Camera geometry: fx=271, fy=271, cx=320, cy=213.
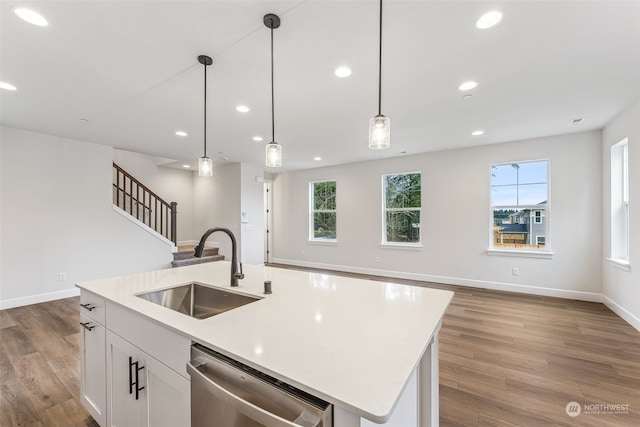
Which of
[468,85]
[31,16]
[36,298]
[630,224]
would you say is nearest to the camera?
[31,16]

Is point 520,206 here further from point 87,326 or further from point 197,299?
point 87,326

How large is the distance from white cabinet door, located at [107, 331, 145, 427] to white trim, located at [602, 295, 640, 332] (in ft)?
15.7

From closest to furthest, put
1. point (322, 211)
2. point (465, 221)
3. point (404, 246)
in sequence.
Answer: point (465, 221) < point (404, 246) < point (322, 211)

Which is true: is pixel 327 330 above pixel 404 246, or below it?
above

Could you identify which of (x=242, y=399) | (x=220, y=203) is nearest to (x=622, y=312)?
(x=242, y=399)

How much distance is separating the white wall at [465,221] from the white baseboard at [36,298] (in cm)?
443

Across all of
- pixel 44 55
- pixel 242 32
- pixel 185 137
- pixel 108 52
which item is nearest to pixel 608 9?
pixel 242 32

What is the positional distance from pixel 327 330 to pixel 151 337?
0.80 meters

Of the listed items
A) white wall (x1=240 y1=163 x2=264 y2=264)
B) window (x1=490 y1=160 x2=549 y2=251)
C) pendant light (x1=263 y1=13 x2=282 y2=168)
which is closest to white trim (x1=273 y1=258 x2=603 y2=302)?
window (x1=490 y1=160 x2=549 y2=251)

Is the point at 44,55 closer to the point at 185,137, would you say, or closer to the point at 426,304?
the point at 185,137

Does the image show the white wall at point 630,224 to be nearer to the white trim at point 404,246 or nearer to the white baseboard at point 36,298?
the white trim at point 404,246

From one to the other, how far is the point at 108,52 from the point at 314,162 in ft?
14.4

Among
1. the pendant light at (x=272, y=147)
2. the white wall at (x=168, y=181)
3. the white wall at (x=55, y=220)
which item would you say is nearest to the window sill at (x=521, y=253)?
the pendant light at (x=272, y=147)

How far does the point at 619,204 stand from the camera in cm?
364
